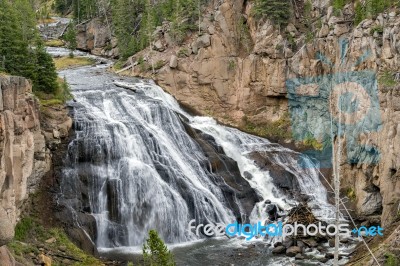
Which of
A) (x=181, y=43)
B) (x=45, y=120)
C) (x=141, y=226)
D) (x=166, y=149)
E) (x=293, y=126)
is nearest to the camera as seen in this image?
(x=141, y=226)

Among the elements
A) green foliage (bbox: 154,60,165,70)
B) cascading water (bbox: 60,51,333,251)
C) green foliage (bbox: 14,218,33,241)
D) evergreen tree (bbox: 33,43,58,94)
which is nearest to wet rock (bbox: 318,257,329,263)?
cascading water (bbox: 60,51,333,251)

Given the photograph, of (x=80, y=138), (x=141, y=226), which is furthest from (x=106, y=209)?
(x=80, y=138)

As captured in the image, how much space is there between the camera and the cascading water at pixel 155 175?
29.6m

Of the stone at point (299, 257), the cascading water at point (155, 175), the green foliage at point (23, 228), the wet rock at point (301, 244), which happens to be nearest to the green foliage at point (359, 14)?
the cascading water at point (155, 175)

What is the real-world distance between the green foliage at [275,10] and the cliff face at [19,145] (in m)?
24.4

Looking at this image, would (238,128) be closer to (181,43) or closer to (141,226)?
(181,43)

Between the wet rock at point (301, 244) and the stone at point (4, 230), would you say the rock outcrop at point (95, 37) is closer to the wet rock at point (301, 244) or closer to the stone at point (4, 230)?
the wet rock at point (301, 244)

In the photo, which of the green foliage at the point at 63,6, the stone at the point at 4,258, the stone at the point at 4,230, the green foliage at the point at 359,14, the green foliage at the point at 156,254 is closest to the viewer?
the stone at the point at 4,230

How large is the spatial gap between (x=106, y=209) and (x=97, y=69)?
1296 inches

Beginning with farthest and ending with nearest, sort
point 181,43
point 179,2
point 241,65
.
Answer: point 179,2 < point 181,43 < point 241,65

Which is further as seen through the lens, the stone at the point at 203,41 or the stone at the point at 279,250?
the stone at the point at 203,41

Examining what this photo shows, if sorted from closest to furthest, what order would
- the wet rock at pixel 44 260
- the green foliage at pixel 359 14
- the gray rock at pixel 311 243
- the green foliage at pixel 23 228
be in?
the wet rock at pixel 44 260, the green foliage at pixel 23 228, the gray rock at pixel 311 243, the green foliage at pixel 359 14

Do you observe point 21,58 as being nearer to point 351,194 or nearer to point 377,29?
point 377,29

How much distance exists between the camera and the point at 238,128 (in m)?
45.2
